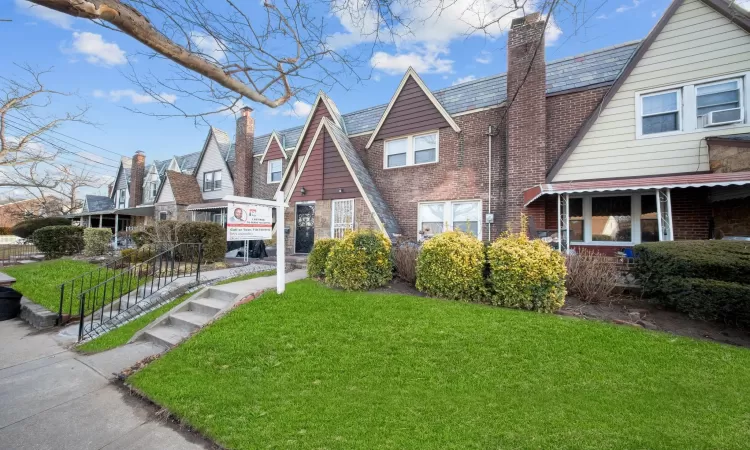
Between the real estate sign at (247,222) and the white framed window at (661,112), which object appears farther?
the real estate sign at (247,222)

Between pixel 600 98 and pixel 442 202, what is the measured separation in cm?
563

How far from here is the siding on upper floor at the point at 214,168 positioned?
21.6 m

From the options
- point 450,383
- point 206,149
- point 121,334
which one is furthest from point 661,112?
point 206,149

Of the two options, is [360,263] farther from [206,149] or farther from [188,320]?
[206,149]

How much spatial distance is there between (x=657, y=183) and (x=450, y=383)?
721 centimetres

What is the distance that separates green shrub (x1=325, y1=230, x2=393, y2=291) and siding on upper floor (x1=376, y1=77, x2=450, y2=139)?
22.0 ft

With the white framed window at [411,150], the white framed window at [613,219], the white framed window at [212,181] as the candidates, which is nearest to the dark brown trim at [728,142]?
the white framed window at [613,219]

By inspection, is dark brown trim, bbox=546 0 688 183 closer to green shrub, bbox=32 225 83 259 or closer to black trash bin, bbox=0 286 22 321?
black trash bin, bbox=0 286 22 321

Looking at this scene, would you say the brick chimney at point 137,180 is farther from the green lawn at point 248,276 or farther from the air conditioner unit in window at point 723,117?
the air conditioner unit in window at point 723,117

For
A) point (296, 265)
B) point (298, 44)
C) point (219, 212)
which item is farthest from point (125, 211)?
point (298, 44)

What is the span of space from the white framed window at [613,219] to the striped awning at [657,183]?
4.46 feet

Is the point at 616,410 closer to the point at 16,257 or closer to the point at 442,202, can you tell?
the point at 442,202

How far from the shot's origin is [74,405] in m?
4.00

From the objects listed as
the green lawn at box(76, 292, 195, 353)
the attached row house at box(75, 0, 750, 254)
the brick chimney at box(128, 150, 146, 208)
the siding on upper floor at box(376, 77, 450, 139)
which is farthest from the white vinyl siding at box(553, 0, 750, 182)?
the brick chimney at box(128, 150, 146, 208)
